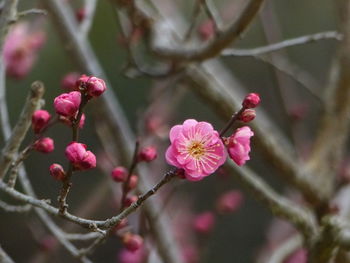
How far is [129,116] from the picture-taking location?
3.82 m

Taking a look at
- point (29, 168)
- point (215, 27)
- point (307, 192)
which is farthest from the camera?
point (29, 168)

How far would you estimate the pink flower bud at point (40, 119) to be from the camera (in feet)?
3.72

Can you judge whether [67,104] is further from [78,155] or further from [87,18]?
[87,18]

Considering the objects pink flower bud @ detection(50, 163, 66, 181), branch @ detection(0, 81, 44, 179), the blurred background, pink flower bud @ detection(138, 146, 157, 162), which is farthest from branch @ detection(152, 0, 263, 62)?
the blurred background

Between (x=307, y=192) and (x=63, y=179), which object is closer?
(x=63, y=179)

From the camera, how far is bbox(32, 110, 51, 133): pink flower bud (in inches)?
44.6

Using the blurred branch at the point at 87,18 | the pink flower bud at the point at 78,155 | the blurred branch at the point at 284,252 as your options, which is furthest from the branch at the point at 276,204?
the pink flower bud at the point at 78,155

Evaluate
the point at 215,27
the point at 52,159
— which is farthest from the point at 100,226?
the point at 52,159

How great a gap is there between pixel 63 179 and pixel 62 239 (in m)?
0.39

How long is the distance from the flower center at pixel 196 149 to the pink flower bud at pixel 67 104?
0.18 metres

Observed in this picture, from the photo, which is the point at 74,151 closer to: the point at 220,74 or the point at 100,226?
the point at 100,226

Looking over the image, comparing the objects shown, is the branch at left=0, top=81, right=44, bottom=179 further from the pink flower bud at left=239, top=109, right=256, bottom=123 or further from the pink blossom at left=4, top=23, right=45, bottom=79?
the pink blossom at left=4, top=23, right=45, bottom=79

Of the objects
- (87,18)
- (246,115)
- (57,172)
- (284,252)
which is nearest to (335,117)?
(284,252)

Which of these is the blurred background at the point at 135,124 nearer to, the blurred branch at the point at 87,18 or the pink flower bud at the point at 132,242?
the blurred branch at the point at 87,18
